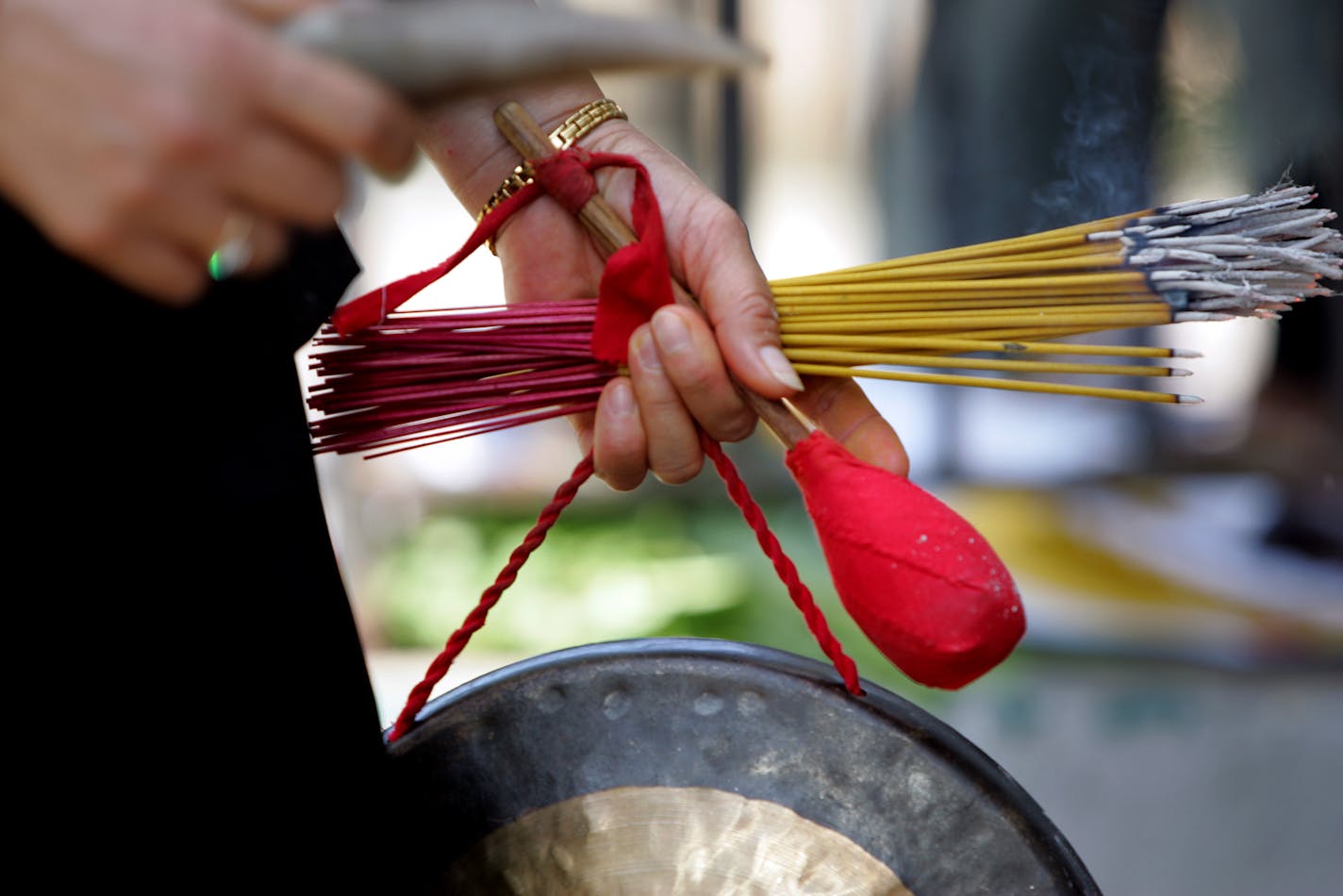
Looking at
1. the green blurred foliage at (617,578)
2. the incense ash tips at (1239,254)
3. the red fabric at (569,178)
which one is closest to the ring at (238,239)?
the red fabric at (569,178)

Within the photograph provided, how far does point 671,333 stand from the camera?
0.79m

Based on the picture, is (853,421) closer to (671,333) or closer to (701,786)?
(671,333)

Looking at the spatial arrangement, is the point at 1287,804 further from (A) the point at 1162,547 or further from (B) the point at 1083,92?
(B) the point at 1083,92

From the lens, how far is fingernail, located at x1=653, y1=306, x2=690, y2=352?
787 mm

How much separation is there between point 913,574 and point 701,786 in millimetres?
214

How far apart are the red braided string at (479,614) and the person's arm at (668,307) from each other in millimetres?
47

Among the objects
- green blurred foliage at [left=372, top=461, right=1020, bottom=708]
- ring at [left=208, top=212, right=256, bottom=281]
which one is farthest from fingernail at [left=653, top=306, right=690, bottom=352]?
green blurred foliage at [left=372, top=461, right=1020, bottom=708]

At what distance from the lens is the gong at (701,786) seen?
748 millimetres

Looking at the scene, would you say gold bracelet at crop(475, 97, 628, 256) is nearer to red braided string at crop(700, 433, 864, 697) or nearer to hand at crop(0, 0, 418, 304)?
red braided string at crop(700, 433, 864, 697)

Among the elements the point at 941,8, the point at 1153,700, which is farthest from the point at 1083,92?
the point at 1153,700

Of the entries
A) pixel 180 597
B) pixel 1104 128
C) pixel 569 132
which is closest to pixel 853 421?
pixel 569 132

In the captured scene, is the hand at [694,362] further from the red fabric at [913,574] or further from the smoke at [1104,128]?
the smoke at [1104,128]

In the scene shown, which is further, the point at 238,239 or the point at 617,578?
the point at 617,578

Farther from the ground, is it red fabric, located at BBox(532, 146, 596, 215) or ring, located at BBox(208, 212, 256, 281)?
red fabric, located at BBox(532, 146, 596, 215)
